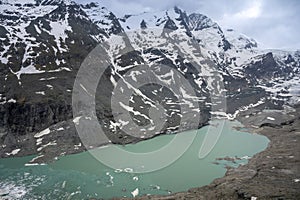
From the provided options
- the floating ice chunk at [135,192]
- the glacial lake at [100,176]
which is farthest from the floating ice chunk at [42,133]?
the floating ice chunk at [135,192]

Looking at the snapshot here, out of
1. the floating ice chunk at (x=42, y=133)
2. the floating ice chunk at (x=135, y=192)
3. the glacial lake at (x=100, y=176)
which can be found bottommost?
the floating ice chunk at (x=135, y=192)

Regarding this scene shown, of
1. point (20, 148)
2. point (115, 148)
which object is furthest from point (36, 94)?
point (115, 148)

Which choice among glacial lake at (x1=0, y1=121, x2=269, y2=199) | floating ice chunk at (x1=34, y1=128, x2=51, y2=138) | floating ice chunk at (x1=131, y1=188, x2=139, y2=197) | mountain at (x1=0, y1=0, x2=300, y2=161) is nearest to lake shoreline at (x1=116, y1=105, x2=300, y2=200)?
floating ice chunk at (x1=131, y1=188, x2=139, y2=197)

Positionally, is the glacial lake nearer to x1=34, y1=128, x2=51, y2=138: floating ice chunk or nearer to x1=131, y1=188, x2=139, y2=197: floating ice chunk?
x1=131, y1=188, x2=139, y2=197: floating ice chunk

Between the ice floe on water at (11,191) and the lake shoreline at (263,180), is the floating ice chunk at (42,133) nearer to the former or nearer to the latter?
the ice floe on water at (11,191)

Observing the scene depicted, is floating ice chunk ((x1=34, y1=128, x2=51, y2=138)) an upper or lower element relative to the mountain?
lower

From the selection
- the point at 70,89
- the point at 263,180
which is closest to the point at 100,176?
the point at 263,180

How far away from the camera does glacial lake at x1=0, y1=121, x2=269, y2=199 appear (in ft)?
148

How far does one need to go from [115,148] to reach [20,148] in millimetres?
22508

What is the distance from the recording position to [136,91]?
124750 mm

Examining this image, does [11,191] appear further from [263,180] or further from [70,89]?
[70,89]

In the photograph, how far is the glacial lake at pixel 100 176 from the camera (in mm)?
45156

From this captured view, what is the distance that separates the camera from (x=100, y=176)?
174 feet

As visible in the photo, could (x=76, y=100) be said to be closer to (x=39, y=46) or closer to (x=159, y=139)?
(x=159, y=139)
